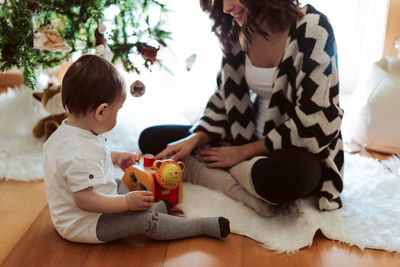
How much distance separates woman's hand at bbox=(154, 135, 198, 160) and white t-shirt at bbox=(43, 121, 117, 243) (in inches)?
10.8

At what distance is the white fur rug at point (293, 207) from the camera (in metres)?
1.10

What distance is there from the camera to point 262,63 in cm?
128

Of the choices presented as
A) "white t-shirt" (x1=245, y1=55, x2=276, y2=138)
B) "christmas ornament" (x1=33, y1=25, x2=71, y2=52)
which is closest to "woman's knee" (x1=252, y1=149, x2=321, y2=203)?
"white t-shirt" (x1=245, y1=55, x2=276, y2=138)

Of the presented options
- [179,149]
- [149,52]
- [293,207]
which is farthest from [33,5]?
[293,207]

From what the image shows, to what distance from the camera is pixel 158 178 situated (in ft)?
3.76

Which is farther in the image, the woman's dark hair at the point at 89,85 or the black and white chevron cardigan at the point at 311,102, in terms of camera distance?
the black and white chevron cardigan at the point at 311,102

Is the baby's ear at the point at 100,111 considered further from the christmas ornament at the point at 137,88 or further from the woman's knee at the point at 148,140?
the christmas ornament at the point at 137,88

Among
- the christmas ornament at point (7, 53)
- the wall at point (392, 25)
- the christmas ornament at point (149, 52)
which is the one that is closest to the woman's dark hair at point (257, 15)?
the christmas ornament at point (149, 52)

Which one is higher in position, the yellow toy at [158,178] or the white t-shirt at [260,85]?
the white t-shirt at [260,85]

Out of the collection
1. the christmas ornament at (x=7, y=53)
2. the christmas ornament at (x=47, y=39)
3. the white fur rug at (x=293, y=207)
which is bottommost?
the white fur rug at (x=293, y=207)

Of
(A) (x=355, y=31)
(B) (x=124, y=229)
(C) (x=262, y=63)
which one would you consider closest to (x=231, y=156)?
(C) (x=262, y=63)

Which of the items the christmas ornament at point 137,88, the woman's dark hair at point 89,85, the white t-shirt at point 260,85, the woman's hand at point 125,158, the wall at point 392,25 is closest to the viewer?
A: the woman's dark hair at point 89,85

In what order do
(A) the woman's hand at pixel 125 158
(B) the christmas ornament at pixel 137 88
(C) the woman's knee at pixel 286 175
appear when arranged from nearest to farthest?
1. (C) the woman's knee at pixel 286 175
2. (A) the woman's hand at pixel 125 158
3. (B) the christmas ornament at pixel 137 88

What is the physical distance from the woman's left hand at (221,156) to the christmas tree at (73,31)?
43cm
